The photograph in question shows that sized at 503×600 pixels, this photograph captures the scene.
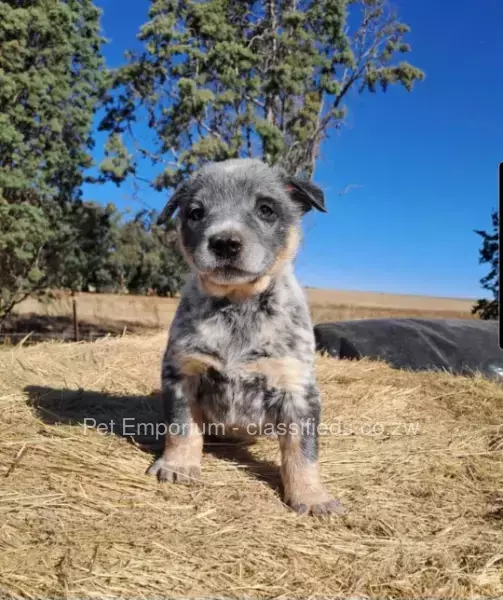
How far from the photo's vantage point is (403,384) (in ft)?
23.1

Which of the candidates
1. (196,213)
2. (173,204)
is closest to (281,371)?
(196,213)

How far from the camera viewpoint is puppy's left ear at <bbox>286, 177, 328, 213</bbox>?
392 centimetres

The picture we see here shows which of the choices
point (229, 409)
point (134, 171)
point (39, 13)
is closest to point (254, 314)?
point (229, 409)

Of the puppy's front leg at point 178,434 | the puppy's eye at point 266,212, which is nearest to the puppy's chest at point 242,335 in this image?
the puppy's front leg at point 178,434

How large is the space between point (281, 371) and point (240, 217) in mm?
1007

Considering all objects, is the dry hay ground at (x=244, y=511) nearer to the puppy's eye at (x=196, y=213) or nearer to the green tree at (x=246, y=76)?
the puppy's eye at (x=196, y=213)

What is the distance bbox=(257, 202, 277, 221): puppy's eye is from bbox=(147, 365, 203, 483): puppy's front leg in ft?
3.86

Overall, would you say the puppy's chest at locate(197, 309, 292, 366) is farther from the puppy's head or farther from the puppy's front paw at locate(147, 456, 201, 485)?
the puppy's front paw at locate(147, 456, 201, 485)

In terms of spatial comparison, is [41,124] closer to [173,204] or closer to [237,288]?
[173,204]

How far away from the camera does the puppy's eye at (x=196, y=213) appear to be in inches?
147

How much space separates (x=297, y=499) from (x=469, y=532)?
3.24 ft

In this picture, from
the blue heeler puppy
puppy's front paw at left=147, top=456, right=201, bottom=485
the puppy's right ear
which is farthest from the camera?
the puppy's right ear

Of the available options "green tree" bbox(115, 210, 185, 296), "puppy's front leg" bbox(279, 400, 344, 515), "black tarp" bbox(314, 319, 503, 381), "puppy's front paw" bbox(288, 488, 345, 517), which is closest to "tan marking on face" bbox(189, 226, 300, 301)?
"puppy's front leg" bbox(279, 400, 344, 515)

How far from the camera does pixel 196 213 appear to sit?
378 centimetres
